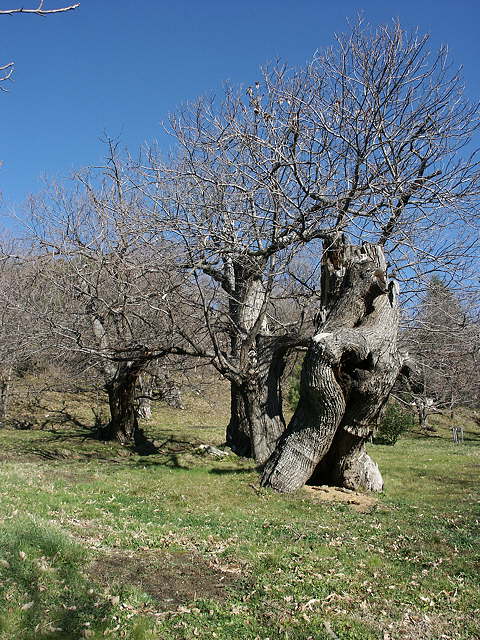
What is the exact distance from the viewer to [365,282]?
34.8ft

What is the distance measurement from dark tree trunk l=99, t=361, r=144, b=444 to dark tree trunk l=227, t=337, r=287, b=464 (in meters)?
5.14

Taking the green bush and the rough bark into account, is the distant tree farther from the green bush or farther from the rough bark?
the green bush

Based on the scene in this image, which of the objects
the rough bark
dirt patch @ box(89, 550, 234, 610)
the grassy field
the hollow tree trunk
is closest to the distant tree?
the hollow tree trunk

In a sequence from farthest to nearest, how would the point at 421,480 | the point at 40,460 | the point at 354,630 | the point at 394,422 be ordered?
the point at 394,422 → the point at 40,460 → the point at 421,480 → the point at 354,630

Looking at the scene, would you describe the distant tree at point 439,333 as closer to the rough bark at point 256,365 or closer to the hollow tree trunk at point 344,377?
the hollow tree trunk at point 344,377

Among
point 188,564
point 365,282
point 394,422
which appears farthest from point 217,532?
point 394,422

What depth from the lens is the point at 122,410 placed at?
59.3ft

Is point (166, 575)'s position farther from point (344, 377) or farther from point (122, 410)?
point (122, 410)

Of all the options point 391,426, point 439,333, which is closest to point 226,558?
point 439,333

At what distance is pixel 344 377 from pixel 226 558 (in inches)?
175

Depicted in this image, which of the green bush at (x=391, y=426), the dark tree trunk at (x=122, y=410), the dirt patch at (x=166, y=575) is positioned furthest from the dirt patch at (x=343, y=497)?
the green bush at (x=391, y=426)

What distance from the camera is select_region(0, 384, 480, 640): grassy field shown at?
480 cm

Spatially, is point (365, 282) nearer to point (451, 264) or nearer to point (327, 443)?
point (451, 264)

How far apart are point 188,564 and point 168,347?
22.5 ft
